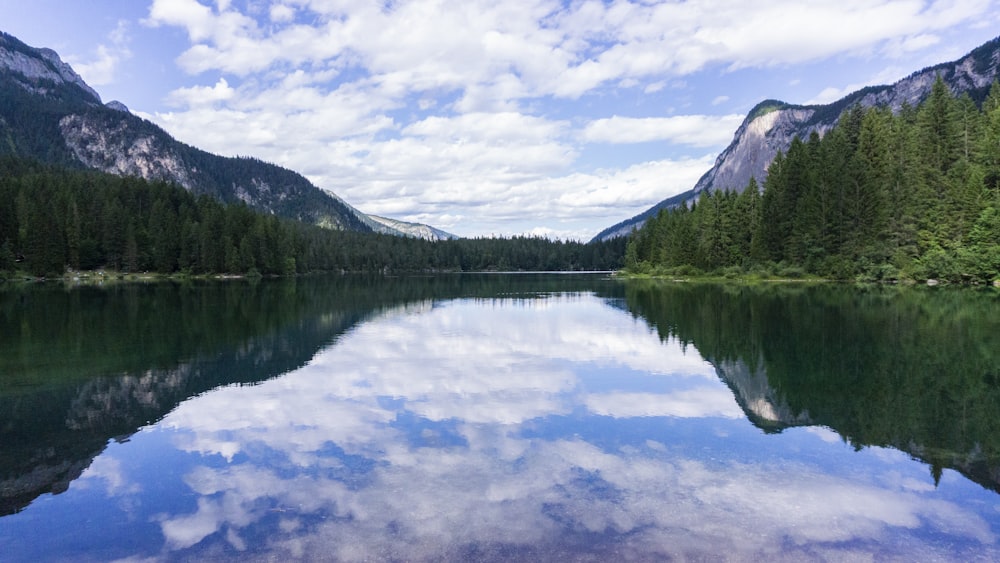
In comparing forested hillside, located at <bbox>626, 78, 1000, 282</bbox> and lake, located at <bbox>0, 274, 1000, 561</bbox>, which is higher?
forested hillside, located at <bbox>626, 78, 1000, 282</bbox>

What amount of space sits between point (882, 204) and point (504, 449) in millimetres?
90807

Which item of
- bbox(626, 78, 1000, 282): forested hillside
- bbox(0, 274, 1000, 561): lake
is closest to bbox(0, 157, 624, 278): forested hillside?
bbox(0, 274, 1000, 561): lake

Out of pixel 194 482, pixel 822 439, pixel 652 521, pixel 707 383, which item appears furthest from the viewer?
pixel 707 383

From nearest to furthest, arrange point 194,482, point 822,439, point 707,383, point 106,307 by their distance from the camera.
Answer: point 194,482 < point 822,439 < point 707,383 < point 106,307

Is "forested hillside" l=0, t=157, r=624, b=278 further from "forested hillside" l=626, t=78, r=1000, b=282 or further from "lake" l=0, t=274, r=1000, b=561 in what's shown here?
"forested hillside" l=626, t=78, r=1000, b=282

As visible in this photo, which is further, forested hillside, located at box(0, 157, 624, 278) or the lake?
forested hillside, located at box(0, 157, 624, 278)

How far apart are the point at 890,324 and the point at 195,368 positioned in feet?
127

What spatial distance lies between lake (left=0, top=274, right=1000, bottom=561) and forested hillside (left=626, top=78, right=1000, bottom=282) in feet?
188

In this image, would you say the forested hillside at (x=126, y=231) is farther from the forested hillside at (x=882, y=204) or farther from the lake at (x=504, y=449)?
the forested hillside at (x=882, y=204)

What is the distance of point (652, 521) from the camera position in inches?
408

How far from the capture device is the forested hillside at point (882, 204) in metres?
76.5

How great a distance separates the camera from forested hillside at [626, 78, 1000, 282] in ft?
251

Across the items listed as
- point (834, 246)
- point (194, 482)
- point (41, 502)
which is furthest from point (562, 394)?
point (834, 246)

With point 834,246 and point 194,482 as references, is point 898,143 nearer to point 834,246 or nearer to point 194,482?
point 834,246
